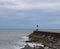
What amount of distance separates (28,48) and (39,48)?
759 millimetres

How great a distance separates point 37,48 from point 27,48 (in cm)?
78

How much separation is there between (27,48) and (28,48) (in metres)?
0.22

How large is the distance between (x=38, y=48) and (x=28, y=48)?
0.71 meters

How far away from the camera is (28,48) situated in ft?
47.9

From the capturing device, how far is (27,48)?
1481 cm

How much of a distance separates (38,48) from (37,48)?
7cm

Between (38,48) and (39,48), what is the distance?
11cm

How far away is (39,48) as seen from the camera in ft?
47.5

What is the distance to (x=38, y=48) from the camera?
1441cm

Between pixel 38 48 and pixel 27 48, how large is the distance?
855mm

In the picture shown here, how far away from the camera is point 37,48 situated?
14.4 metres
